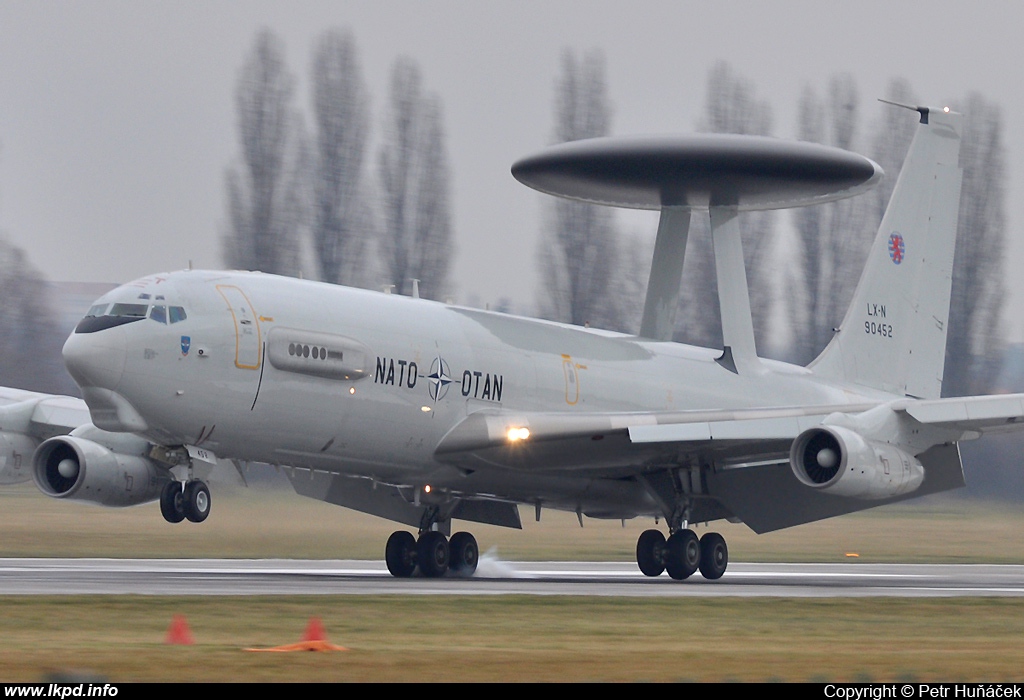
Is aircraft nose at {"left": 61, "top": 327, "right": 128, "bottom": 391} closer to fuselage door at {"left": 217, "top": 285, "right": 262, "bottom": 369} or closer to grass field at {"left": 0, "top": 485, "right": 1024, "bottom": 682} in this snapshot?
fuselage door at {"left": 217, "top": 285, "right": 262, "bottom": 369}

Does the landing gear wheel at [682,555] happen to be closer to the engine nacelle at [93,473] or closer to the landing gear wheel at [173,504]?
the engine nacelle at [93,473]

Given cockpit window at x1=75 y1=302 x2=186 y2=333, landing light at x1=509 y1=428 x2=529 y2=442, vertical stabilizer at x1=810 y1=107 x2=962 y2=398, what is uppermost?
vertical stabilizer at x1=810 y1=107 x2=962 y2=398

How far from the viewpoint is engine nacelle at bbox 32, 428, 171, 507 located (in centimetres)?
2561

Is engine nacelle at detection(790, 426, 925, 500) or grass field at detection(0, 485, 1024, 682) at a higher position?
engine nacelle at detection(790, 426, 925, 500)

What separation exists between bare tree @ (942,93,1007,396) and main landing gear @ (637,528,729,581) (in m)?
33.2

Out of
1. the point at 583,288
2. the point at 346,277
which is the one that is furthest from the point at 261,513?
the point at 583,288

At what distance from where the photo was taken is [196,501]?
2191 cm

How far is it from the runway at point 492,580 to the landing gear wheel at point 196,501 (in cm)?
105

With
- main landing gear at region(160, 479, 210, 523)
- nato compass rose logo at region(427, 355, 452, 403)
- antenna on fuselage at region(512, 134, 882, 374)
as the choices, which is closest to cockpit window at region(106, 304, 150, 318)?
main landing gear at region(160, 479, 210, 523)

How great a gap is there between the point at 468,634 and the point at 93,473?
11.5m

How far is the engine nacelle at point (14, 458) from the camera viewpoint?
27203 millimetres

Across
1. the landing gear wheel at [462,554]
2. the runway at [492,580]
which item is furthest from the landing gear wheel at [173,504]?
the landing gear wheel at [462,554]

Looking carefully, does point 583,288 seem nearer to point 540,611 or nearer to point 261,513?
point 261,513

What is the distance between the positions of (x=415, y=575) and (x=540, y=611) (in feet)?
33.7
